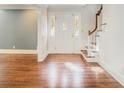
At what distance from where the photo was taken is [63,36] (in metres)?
11.5

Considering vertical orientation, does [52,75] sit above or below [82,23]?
below

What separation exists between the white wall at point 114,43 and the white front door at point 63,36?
460cm

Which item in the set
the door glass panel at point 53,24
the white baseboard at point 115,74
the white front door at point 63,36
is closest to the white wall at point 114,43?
the white baseboard at point 115,74

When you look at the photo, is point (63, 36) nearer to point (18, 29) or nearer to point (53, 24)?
point (53, 24)

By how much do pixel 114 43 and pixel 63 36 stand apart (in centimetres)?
616

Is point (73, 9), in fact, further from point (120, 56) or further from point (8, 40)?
point (120, 56)

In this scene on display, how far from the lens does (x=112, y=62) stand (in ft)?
18.9

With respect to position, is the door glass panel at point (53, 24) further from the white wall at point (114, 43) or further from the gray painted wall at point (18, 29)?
the white wall at point (114, 43)

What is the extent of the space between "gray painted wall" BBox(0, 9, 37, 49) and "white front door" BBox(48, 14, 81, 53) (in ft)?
3.13

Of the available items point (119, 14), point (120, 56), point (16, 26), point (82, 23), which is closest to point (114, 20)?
point (119, 14)

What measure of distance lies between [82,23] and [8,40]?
424 cm

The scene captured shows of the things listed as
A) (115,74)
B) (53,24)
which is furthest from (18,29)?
(115,74)

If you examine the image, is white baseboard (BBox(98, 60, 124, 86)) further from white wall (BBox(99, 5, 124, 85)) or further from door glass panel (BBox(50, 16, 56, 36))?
door glass panel (BBox(50, 16, 56, 36))
